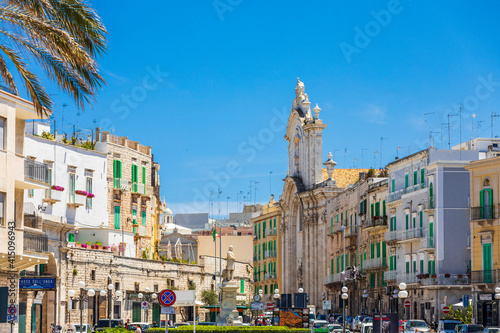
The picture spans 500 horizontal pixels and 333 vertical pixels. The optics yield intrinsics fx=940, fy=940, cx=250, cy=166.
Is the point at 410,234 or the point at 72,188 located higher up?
the point at 72,188

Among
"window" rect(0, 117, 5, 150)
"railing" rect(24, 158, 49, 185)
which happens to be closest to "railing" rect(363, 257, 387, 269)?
"railing" rect(24, 158, 49, 185)

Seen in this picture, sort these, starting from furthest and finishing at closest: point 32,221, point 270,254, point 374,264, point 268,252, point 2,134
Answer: point 268,252
point 270,254
point 374,264
point 32,221
point 2,134

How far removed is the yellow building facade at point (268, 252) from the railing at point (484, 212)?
47357 millimetres

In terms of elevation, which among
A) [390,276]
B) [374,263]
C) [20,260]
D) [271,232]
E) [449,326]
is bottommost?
[449,326]

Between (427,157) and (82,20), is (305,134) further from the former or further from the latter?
(82,20)

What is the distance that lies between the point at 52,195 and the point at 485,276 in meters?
30.0

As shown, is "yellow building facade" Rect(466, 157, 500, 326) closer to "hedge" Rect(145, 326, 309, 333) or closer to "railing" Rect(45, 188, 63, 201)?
"hedge" Rect(145, 326, 309, 333)

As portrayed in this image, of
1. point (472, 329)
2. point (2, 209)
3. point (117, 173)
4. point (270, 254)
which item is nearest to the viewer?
point (2, 209)

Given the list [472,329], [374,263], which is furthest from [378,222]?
[472,329]

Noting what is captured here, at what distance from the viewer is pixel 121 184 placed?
2955 inches

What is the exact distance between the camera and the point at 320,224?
3469 inches

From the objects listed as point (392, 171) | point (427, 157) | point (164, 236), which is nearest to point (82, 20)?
point (427, 157)

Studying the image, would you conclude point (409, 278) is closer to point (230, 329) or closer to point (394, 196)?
point (394, 196)

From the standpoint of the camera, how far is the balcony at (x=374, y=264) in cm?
6755
